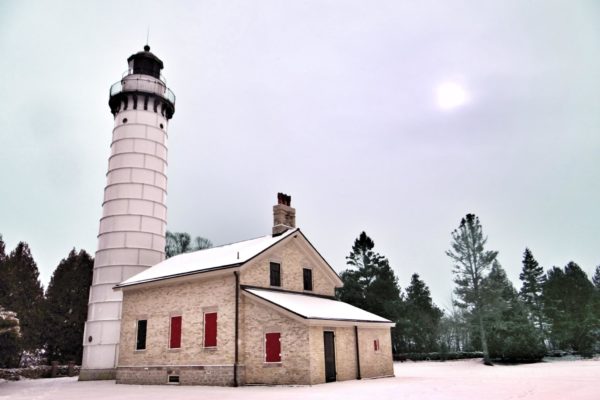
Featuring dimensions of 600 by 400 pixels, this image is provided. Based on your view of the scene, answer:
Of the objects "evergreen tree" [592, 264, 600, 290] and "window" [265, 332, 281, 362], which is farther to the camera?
"evergreen tree" [592, 264, 600, 290]

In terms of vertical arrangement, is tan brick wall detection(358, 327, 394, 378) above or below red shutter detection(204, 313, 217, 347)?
below

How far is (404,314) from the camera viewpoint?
46875mm

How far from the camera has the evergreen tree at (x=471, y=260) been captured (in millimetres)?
36156

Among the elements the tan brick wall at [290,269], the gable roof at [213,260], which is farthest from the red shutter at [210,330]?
the tan brick wall at [290,269]

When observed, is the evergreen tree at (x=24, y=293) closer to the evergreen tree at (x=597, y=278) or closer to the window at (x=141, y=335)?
the window at (x=141, y=335)

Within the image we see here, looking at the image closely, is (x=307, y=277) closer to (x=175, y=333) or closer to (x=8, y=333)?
(x=175, y=333)

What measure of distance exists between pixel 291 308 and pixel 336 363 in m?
2.94

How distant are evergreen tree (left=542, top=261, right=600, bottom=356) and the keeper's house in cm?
2591

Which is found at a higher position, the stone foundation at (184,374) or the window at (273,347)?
the window at (273,347)

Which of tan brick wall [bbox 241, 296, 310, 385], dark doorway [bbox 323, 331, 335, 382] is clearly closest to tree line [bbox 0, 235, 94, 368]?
tan brick wall [bbox 241, 296, 310, 385]

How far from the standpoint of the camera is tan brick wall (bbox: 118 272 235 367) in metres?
19.2

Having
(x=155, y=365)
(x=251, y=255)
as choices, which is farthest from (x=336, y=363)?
(x=155, y=365)

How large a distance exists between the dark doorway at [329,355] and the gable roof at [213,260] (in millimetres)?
4582

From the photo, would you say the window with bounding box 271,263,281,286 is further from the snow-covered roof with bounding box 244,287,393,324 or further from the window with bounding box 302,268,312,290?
the window with bounding box 302,268,312,290
